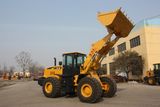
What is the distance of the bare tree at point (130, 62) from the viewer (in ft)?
154

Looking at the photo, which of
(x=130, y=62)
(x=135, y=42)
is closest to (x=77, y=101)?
(x=130, y=62)

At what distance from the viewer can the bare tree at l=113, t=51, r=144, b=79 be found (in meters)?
47.0

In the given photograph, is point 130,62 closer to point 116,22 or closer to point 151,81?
point 151,81

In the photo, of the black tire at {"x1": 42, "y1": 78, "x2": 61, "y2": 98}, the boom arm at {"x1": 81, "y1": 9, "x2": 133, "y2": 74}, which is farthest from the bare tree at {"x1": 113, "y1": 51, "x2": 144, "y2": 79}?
the black tire at {"x1": 42, "y1": 78, "x2": 61, "y2": 98}

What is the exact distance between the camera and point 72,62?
18.2 meters

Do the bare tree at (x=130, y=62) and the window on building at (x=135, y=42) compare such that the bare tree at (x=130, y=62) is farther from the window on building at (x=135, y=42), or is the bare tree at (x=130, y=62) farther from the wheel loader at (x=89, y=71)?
the wheel loader at (x=89, y=71)

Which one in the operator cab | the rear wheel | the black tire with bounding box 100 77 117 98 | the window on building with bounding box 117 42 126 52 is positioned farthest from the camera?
the window on building with bounding box 117 42 126 52

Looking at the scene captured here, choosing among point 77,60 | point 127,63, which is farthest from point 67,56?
point 127,63

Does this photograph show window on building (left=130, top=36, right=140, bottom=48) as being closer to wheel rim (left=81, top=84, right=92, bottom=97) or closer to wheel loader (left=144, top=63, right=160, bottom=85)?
wheel loader (left=144, top=63, right=160, bottom=85)

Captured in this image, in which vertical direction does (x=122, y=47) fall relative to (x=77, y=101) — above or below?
above

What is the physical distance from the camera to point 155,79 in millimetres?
33750

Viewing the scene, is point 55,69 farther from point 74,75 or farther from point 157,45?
point 157,45

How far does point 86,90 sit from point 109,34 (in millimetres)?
3919

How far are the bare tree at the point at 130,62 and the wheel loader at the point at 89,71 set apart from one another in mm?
29532
